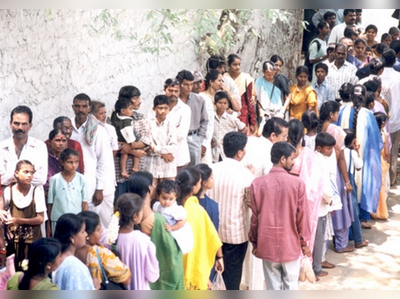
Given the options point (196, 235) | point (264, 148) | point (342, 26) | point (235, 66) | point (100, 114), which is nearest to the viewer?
point (196, 235)

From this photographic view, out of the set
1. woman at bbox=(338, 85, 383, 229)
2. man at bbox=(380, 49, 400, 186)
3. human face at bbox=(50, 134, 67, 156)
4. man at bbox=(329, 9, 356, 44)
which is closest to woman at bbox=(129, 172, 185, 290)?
human face at bbox=(50, 134, 67, 156)

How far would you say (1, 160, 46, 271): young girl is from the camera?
5.57m

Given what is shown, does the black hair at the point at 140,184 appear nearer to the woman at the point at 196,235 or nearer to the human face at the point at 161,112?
the woman at the point at 196,235

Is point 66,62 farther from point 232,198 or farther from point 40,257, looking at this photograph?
point 40,257

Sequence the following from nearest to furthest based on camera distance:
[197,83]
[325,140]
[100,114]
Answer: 1. [100,114]
2. [325,140]
3. [197,83]

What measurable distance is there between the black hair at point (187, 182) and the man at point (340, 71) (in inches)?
187

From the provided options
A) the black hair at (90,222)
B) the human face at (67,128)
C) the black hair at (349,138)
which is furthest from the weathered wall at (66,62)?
the black hair at (349,138)

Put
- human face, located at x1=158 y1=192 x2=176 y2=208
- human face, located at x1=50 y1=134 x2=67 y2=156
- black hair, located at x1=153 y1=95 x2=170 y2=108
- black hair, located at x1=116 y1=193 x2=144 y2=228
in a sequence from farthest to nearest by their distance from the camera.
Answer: black hair, located at x1=153 y1=95 x2=170 y2=108
human face, located at x1=50 y1=134 x2=67 y2=156
human face, located at x1=158 y1=192 x2=176 y2=208
black hair, located at x1=116 y1=193 x2=144 y2=228

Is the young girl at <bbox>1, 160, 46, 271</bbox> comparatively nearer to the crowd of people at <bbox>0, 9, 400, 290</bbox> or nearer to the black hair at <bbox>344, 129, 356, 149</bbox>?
the crowd of people at <bbox>0, 9, 400, 290</bbox>

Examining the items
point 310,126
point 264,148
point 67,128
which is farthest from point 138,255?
point 310,126

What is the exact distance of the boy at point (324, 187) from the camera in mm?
6773

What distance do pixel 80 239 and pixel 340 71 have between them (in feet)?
19.4

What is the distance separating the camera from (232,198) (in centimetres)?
584

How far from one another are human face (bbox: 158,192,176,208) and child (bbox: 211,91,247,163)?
8.72 ft
